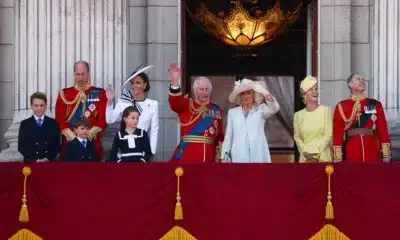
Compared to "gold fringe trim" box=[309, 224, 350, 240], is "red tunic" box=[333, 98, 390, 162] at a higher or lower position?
higher

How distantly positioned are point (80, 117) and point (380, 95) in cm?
430

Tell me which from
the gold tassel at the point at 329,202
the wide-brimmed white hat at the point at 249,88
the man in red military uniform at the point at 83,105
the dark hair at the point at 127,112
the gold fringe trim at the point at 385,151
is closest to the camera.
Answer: the gold tassel at the point at 329,202

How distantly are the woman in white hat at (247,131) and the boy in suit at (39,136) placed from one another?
2.01 m

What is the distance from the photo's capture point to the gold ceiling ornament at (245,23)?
66.3ft

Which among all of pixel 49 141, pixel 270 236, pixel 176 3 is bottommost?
pixel 270 236

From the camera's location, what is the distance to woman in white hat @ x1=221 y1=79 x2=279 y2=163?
48.0 ft

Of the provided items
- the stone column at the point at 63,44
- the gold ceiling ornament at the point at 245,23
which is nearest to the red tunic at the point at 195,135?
the stone column at the point at 63,44

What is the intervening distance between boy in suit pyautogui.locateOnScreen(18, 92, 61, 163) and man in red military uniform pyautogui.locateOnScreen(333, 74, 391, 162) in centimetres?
332

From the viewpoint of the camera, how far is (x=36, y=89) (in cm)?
1689

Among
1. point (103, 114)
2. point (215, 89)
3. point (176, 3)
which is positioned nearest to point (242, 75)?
point (215, 89)

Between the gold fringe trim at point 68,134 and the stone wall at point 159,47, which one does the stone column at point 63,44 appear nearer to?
the stone wall at point 159,47

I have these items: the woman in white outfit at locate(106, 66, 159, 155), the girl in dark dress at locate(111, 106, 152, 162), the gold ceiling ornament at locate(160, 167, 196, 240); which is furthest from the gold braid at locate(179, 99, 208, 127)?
the gold ceiling ornament at locate(160, 167, 196, 240)

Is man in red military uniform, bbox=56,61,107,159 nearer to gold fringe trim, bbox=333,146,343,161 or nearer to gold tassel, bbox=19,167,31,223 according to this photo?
gold tassel, bbox=19,167,31,223

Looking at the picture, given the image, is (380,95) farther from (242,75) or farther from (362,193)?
(242,75)
